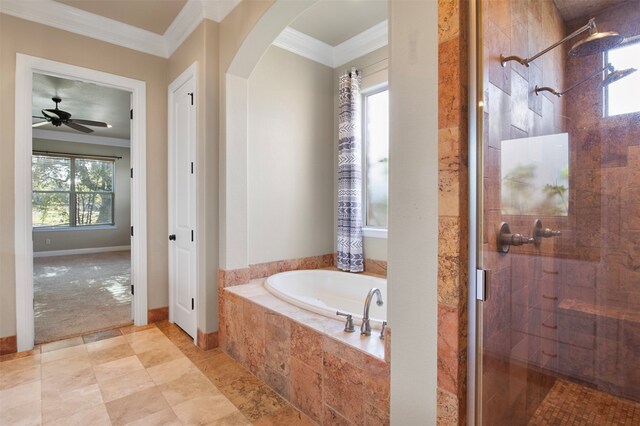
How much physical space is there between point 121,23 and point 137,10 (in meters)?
0.30

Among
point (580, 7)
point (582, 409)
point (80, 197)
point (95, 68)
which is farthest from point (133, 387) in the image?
point (80, 197)

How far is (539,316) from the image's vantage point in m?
1.67

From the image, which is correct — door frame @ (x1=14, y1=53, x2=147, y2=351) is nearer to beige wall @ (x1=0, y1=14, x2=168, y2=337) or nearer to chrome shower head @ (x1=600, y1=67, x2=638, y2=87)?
beige wall @ (x1=0, y1=14, x2=168, y2=337)

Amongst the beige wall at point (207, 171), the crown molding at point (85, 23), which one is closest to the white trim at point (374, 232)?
the beige wall at point (207, 171)

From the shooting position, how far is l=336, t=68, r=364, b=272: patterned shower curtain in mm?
3109

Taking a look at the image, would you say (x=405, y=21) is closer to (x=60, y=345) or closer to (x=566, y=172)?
(x=566, y=172)

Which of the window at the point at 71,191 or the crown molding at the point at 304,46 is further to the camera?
the window at the point at 71,191

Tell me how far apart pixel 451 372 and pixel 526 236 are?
28.6 inches

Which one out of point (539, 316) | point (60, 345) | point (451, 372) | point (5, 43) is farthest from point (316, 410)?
point (5, 43)

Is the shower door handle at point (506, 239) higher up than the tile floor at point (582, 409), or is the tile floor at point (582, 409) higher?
the shower door handle at point (506, 239)

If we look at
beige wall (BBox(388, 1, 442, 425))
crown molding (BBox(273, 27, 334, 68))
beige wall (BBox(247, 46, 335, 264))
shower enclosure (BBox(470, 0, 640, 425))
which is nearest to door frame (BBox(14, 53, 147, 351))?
beige wall (BBox(247, 46, 335, 264))

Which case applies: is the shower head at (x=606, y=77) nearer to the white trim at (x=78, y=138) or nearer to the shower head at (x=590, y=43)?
the shower head at (x=590, y=43)

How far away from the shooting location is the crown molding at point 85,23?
8.43 ft

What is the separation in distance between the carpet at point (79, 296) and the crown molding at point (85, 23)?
8.63ft
